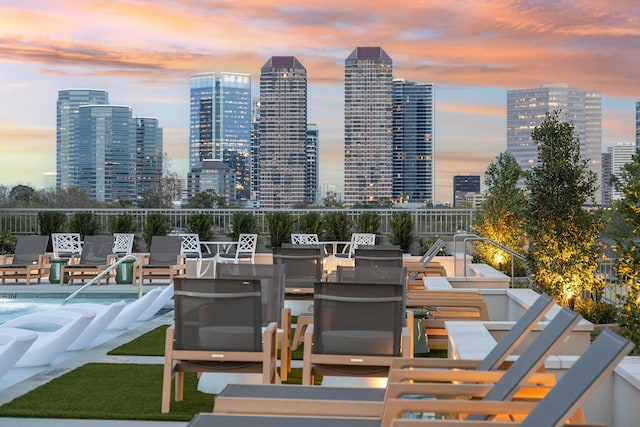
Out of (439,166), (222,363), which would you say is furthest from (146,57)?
(222,363)

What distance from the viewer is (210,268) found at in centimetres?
987

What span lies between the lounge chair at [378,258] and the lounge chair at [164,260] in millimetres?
6189

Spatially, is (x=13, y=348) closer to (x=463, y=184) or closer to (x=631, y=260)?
(x=631, y=260)

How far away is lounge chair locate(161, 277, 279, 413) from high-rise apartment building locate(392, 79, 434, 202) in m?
50.3

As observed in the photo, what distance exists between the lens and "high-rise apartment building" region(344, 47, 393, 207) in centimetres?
5888

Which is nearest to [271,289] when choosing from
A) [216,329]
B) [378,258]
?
[216,329]

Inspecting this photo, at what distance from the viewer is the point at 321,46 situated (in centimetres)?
3928

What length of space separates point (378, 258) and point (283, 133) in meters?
52.8

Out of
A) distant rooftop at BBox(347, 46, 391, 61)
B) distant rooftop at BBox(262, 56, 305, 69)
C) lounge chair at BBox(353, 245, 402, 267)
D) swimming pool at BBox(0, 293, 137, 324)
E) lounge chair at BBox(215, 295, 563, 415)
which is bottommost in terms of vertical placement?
swimming pool at BBox(0, 293, 137, 324)

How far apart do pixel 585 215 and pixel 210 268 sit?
13.5 feet

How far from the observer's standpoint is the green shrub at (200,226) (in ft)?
67.8

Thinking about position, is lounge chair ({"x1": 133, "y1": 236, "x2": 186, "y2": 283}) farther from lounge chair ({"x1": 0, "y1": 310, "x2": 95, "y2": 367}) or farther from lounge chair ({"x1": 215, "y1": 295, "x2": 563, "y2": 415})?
lounge chair ({"x1": 215, "y1": 295, "x2": 563, "y2": 415})

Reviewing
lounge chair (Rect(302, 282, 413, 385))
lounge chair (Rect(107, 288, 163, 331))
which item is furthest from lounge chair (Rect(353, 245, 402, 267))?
lounge chair (Rect(302, 282, 413, 385))

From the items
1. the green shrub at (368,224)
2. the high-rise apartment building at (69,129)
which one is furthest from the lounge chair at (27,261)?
the high-rise apartment building at (69,129)
